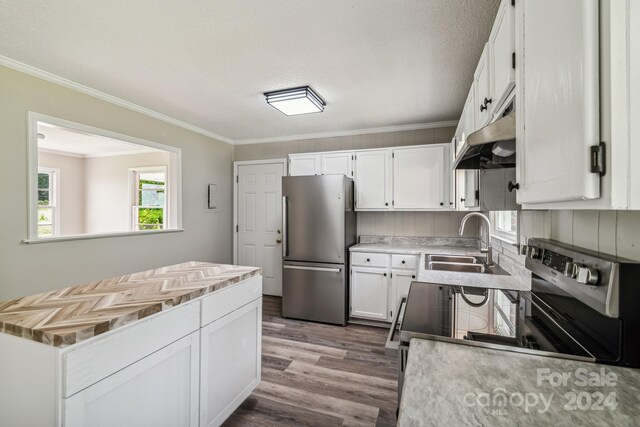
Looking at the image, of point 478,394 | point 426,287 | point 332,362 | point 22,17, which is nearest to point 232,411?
point 332,362

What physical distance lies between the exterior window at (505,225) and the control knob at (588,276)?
141cm

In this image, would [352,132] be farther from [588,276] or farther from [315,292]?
[588,276]

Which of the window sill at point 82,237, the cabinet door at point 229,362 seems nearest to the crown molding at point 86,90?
the window sill at point 82,237

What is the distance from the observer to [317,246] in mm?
3461

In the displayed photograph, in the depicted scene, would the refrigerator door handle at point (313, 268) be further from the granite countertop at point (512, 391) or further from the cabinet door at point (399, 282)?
the granite countertop at point (512, 391)

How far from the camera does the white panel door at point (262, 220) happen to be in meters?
4.45

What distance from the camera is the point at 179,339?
1393 millimetres

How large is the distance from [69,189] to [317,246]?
5.10 m

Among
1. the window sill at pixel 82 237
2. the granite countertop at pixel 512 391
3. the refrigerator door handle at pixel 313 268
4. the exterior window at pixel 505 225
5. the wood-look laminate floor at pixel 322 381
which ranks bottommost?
the wood-look laminate floor at pixel 322 381

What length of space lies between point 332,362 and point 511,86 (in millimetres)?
2394

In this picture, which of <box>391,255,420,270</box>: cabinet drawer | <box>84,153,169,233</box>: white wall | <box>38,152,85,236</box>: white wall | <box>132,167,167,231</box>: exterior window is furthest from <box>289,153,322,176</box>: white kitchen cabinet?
<box>38,152,85,236</box>: white wall

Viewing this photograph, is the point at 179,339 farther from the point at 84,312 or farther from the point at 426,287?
the point at 426,287

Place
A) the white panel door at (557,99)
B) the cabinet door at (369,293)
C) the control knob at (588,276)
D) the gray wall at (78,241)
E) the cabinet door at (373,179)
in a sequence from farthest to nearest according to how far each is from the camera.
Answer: the cabinet door at (373,179) < the cabinet door at (369,293) < the gray wall at (78,241) < the control knob at (588,276) < the white panel door at (557,99)

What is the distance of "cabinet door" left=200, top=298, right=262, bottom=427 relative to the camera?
1.57 meters
